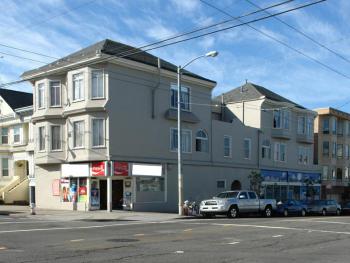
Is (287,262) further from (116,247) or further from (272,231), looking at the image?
(272,231)

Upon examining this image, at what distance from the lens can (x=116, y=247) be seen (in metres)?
13.1

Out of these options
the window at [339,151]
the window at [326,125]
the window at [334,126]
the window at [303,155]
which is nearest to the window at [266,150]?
the window at [303,155]

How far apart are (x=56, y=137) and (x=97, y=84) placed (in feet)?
18.1

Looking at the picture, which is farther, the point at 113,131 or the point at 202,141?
the point at 202,141

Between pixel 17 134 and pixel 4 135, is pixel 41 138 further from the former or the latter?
pixel 4 135

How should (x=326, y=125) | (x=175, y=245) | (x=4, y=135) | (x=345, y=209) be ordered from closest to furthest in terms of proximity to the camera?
(x=175, y=245), (x=4, y=135), (x=345, y=209), (x=326, y=125)

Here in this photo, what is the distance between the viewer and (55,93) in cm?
3509

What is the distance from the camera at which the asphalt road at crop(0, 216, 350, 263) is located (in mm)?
11422

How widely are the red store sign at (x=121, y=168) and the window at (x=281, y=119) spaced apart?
20531mm

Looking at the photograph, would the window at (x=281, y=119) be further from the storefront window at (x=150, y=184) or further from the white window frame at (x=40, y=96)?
the white window frame at (x=40, y=96)

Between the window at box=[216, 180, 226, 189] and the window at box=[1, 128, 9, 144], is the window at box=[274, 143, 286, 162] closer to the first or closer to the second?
the window at box=[216, 180, 226, 189]

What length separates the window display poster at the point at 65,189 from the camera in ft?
112

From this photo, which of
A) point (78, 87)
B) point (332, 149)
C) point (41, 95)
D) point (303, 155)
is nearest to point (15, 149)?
point (41, 95)

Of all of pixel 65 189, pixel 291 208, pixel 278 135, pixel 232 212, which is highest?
pixel 278 135
